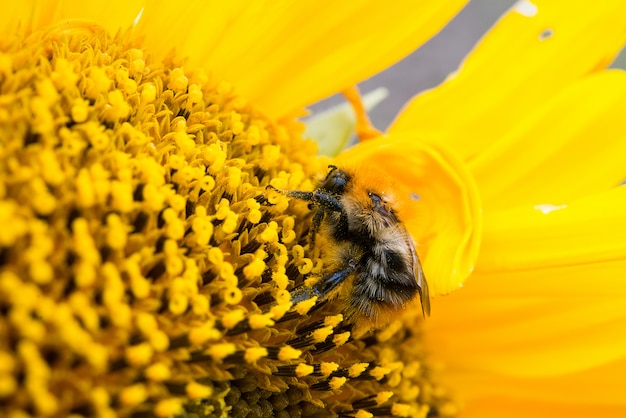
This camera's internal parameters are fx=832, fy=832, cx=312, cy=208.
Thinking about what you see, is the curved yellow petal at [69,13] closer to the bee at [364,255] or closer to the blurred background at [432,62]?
the bee at [364,255]

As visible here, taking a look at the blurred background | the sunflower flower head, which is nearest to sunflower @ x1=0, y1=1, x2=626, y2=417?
the sunflower flower head

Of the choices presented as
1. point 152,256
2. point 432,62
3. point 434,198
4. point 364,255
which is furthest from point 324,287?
point 432,62

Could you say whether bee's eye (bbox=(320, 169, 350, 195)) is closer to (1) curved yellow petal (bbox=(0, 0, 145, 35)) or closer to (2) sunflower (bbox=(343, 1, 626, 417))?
(2) sunflower (bbox=(343, 1, 626, 417))

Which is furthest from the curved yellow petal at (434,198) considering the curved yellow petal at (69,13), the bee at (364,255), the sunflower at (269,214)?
the curved yellow petal at (69,13)

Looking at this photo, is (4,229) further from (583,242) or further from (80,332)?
(583,242)

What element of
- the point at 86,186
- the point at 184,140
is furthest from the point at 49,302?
the point at 184,140

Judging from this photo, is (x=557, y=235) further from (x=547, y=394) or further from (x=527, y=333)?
(x=547, y=394)
